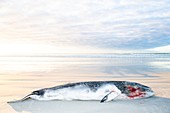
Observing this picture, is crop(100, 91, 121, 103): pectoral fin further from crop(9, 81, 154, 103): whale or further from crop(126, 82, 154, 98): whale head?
crop(126, 82, 154, 98): whale head

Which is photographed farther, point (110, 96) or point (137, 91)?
point (137, 91)

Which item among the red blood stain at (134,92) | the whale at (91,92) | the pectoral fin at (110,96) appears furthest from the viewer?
the red blood stain at (134,92)

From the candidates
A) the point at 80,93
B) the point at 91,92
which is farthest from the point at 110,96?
the point at 80,93

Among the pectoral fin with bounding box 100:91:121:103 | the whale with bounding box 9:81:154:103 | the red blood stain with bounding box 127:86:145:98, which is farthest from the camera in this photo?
the red blood stain with bounding box 127:86:145:98

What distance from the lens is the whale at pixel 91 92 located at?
698 centimetres

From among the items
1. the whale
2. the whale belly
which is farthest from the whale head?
the whale belly

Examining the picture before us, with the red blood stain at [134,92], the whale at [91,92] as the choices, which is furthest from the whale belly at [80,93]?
the red blood stain at [134,92]

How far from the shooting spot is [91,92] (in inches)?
278

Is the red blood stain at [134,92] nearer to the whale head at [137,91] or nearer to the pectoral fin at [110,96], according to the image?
the whale head at [137,91]

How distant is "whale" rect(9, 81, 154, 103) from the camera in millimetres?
6977

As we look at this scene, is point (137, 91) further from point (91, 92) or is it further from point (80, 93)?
point (80, 93)

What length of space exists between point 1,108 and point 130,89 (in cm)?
280

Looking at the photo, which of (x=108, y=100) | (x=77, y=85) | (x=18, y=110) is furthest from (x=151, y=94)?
(x=18, y=110)

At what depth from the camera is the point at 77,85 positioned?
718 centimetres
